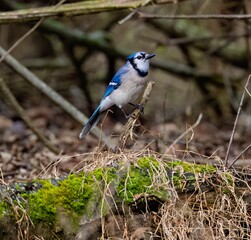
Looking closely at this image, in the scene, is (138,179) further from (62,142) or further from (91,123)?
(62,142)

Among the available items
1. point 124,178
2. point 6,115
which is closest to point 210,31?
point 6,115

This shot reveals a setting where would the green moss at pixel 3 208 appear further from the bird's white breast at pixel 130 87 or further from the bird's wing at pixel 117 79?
the bird's wing at pixel 117 79

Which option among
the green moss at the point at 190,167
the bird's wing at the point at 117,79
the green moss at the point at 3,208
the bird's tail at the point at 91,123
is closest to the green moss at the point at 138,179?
the green moss at the point at 190,167

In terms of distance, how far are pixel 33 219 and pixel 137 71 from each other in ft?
8.91

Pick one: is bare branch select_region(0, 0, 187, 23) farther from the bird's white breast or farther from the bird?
the bird's white breast

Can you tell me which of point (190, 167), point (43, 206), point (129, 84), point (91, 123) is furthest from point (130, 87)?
point (43, 206)

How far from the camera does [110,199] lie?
383 centimetres

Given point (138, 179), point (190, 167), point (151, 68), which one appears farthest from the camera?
point (151, 68)

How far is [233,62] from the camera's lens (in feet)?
30.3

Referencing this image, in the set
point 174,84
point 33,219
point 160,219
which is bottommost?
point 174,84

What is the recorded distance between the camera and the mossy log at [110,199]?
12.3 feet

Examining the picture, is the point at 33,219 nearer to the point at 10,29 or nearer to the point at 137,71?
the point at 137,71

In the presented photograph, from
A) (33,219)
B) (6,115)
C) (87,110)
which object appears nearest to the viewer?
(33,219)

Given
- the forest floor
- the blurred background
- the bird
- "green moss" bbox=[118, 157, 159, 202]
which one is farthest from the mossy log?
the blurred background
